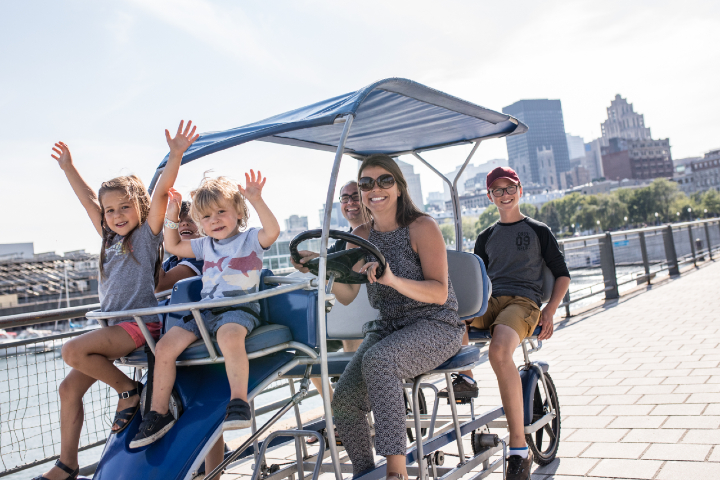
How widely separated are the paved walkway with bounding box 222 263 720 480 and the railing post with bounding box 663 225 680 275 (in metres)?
5.78

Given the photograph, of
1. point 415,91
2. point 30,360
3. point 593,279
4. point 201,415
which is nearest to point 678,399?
point 415,91

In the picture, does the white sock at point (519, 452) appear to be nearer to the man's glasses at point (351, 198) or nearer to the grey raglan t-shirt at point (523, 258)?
the grey raglan t-shirt at point (523, 258)

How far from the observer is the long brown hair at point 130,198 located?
9.62 feet

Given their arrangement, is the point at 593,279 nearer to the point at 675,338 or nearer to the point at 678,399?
the point at 675,338

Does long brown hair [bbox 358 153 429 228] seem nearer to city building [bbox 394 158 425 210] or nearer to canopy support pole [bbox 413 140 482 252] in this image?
city building [bbox 394 158 425 210]

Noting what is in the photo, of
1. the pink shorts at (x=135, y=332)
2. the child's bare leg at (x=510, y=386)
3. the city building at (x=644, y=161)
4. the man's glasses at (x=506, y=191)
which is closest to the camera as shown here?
the pink shorts at (x=135, y=332)

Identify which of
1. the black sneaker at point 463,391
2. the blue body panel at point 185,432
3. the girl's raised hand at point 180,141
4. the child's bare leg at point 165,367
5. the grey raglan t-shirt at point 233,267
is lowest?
the black sneaker at point 463,391

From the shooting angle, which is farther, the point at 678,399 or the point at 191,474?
the point at 678,399

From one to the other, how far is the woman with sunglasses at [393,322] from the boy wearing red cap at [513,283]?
0.55 meters

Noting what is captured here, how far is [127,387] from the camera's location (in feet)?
9.24

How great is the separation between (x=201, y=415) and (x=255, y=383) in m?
0.26

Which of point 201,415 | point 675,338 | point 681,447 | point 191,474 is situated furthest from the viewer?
point 675,338

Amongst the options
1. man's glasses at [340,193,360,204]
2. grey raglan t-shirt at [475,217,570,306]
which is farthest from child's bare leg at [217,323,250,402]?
man's glasses at [340,193,360,204]

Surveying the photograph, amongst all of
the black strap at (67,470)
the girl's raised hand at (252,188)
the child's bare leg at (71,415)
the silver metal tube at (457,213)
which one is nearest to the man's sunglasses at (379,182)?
the girl's raised hand at (252,188)
